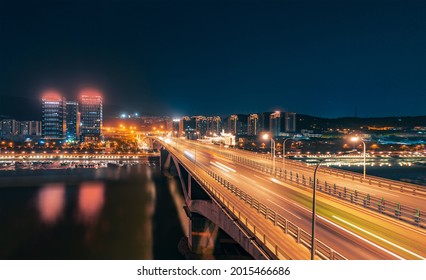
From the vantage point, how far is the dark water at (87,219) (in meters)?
30.6

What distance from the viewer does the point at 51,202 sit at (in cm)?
4809

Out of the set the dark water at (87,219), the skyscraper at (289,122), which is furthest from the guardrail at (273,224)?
the skyscraper at (289,122)

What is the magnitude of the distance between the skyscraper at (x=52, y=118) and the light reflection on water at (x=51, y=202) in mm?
109535

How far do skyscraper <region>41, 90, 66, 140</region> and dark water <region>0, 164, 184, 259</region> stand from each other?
Answer: 9858 centimetres

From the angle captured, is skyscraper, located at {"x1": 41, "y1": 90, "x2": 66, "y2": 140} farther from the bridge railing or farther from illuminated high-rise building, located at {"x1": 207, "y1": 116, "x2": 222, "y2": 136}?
the bridge railing

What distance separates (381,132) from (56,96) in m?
152

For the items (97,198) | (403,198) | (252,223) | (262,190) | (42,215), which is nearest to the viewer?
(252,223)

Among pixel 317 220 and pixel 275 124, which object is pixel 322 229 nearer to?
pixel 317 220

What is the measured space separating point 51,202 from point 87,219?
10.9 m

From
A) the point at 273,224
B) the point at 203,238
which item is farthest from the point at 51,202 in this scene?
the point at 273,224

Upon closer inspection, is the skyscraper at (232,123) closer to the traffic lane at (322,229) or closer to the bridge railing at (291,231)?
the traffic lane at (322,229)
